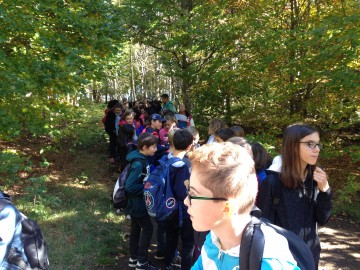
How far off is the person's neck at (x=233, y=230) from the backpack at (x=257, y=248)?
3 cm

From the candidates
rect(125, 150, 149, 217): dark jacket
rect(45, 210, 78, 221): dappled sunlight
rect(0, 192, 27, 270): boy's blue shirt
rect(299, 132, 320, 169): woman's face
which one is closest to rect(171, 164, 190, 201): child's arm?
rect(125, 150, 149, 217): dark jacket

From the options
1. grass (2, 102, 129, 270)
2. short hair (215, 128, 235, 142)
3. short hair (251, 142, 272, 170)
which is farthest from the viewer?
grass (2, 102, 129, 270)

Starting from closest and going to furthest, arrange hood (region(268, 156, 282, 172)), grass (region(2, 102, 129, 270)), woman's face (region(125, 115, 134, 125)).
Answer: hood (region(268, 156, 282, 172))
grass (region(2, 102, 129, 270))
woman's face (region(125, 115, 134, 125))

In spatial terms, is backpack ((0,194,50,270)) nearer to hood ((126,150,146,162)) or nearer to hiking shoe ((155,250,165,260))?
hood ((126,150,146,162))

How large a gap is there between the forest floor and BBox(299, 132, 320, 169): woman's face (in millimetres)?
3373

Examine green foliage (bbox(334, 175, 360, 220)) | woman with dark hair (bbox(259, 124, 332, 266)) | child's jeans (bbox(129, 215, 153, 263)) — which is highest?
woman with dark hair (bbox(259, 124, 332, 266))

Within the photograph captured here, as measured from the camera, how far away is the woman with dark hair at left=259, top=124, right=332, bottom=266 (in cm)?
269

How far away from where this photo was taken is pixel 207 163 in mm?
1504

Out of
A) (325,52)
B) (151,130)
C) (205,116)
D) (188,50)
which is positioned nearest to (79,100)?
(151,130)

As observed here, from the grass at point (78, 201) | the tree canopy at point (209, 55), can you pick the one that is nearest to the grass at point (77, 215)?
the grass at point (78, 201)

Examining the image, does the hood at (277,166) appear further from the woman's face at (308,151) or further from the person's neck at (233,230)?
the person's neck at (233,230)

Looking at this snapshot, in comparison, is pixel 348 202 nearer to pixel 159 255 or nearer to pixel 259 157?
pixel 159 255

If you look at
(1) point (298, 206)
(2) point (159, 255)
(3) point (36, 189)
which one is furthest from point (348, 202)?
(3) point (36, 189)

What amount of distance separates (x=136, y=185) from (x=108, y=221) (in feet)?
7.36
